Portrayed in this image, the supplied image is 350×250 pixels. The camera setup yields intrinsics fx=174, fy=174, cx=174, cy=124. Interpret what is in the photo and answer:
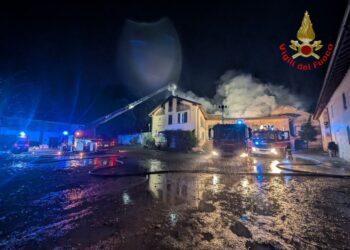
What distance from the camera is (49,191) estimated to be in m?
5.78

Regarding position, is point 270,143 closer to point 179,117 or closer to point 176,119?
point 179,117

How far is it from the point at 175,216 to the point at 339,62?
1130 cm

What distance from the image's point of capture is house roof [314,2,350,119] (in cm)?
610

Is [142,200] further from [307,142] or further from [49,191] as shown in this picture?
[307,142]

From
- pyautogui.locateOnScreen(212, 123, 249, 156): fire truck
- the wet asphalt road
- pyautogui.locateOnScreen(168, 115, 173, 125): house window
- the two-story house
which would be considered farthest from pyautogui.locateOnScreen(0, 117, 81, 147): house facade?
the wet asphalt road

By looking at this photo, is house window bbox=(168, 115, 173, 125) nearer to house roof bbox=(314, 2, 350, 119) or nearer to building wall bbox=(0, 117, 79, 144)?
building wall bbox=(0, 117, 79, 144)

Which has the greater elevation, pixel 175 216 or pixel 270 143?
pixel 270 143

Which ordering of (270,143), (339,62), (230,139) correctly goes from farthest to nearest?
(270,143) → (230,139) → (339,62)

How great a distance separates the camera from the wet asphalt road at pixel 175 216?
2.84 meters

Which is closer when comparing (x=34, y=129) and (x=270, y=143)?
(x=270, y=143)

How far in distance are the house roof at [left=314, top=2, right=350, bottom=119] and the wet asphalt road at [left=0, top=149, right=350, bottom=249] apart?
5538 mm

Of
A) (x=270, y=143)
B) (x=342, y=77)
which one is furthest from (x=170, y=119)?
(x=342, y=77)

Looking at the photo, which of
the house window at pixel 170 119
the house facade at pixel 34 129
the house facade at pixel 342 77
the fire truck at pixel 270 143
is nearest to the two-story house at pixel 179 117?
the house window at pixel 170 119

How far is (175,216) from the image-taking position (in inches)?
150
